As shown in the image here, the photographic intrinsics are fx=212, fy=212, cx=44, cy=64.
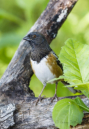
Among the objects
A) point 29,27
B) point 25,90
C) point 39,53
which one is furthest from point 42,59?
point 29,27

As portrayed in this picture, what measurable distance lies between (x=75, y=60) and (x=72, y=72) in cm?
8

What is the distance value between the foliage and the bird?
116cm

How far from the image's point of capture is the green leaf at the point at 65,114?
1.44 m

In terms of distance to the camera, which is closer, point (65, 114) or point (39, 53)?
point (65, 114)

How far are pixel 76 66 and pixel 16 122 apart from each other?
975 millimetres

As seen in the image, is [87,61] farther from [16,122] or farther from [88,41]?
[88,41]

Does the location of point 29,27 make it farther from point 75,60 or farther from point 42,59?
point 75,60

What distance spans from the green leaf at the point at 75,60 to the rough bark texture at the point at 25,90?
1.86 feet

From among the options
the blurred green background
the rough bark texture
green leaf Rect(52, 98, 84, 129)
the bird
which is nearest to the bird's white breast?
the bird

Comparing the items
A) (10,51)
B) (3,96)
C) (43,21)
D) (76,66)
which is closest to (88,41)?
(43,21)

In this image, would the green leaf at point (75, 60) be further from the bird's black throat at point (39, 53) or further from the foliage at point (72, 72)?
the bird's black throat at point (39, 53)

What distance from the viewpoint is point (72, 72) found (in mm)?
1401

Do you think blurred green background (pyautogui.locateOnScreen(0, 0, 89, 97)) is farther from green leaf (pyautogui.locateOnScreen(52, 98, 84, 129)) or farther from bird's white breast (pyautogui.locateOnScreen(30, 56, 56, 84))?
green leaf (pyautogui.locateOnScreen(52, 98, 84, 129))

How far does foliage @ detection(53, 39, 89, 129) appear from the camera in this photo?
4.52ft
